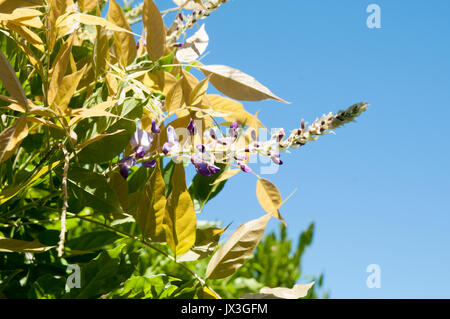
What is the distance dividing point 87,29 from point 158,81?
1.12ft

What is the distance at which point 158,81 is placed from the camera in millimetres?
612

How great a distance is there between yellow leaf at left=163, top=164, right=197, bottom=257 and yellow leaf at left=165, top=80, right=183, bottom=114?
0.09 m

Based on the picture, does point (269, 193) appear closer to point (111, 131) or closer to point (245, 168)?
point (245, 168)

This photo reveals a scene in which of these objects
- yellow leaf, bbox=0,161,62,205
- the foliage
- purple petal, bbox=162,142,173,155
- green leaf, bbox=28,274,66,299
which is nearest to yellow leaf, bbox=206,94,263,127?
the foliage

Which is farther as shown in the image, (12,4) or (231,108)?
(231,108)

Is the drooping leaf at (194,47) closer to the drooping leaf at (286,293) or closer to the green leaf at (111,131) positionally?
the green leaf at (111,131)

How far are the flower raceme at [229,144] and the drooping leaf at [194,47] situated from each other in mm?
127

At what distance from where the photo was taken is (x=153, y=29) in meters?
0.57

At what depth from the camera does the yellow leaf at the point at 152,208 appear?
53cm

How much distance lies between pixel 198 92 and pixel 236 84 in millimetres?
49

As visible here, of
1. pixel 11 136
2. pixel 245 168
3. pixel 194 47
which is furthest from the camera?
pixel 194 47

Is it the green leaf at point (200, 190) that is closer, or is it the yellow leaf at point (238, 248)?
the yellow leaf at point (238, 248)

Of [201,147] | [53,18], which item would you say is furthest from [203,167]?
A: [53,18]

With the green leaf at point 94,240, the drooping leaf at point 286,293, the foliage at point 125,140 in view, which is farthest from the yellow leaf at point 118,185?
the drooping leaf at point 286,293
